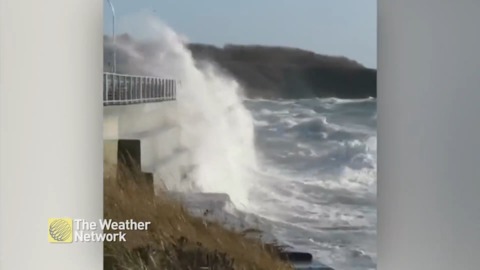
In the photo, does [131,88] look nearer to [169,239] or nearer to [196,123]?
[196,123]

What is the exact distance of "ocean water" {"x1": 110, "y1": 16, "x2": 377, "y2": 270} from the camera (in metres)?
1.07

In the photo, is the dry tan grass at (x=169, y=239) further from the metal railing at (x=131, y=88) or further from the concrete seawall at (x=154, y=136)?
the metal railing at (x=131, y=88)

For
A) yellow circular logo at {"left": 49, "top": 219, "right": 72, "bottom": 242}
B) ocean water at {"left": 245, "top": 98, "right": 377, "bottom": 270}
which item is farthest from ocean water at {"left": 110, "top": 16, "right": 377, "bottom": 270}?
yellow circular logo at {"left": 49, "top": 219, "right": 72, "bottom": 242}

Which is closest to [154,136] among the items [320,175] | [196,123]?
[196,123]

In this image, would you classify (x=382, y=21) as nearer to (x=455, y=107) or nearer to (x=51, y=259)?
(x=455, y=107)

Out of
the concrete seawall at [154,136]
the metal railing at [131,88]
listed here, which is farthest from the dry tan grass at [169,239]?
the metal railing at [131,88]

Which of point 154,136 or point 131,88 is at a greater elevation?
point 131,88

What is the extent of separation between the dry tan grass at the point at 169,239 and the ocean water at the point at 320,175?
71 millimetres

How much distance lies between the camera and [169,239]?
3.52 feet

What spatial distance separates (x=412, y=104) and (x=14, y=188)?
882 mm

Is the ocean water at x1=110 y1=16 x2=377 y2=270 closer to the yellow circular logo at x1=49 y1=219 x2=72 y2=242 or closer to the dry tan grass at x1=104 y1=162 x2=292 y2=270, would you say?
the dry tan grass at x1=104 y1=162 x2=292 y2=270

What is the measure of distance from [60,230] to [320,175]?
0.57m

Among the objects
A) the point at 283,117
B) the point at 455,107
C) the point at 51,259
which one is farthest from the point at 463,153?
the point at 51,259

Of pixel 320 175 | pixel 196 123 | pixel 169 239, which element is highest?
pixel 196 123
